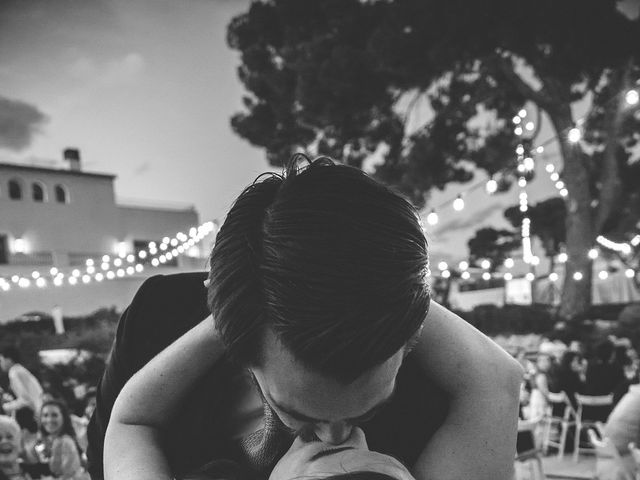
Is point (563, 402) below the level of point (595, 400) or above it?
below

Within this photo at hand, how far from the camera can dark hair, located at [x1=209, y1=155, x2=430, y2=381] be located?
0.63 metres

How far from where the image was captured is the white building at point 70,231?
82.1 ft

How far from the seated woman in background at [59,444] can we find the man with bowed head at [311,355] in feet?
15.6

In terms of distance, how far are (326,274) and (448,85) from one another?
698 inches

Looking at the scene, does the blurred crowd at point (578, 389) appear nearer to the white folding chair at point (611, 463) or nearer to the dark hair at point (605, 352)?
the dark hair at point (605, 352)

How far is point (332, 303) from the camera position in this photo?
62cm

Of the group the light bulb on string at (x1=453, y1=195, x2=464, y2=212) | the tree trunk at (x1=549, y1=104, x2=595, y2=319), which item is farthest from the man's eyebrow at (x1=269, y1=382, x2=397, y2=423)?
the tree trunk at (x1=549, y1=104, x2=595, y2=319)

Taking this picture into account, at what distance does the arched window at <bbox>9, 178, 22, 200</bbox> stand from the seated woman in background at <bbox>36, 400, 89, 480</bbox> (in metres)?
23.3

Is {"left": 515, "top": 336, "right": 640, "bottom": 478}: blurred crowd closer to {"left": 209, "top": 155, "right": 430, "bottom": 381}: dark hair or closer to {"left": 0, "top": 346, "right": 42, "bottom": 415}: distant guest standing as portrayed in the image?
{"left": 0, "top": 346, "right": 42, "bottom": 415}: distant guest standing

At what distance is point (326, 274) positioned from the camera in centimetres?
63

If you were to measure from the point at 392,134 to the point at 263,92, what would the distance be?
14.6ft

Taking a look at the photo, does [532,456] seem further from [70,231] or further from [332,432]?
[70,231]

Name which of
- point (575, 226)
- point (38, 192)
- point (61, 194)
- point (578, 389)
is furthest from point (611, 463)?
point (61, 194)

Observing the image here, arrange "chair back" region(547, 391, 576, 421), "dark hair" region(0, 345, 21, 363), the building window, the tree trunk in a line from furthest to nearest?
the building window, the tree trunk, "chair back" region(547, 391, 576, 421), "dark hair" region(0, 345, 21, 363)
